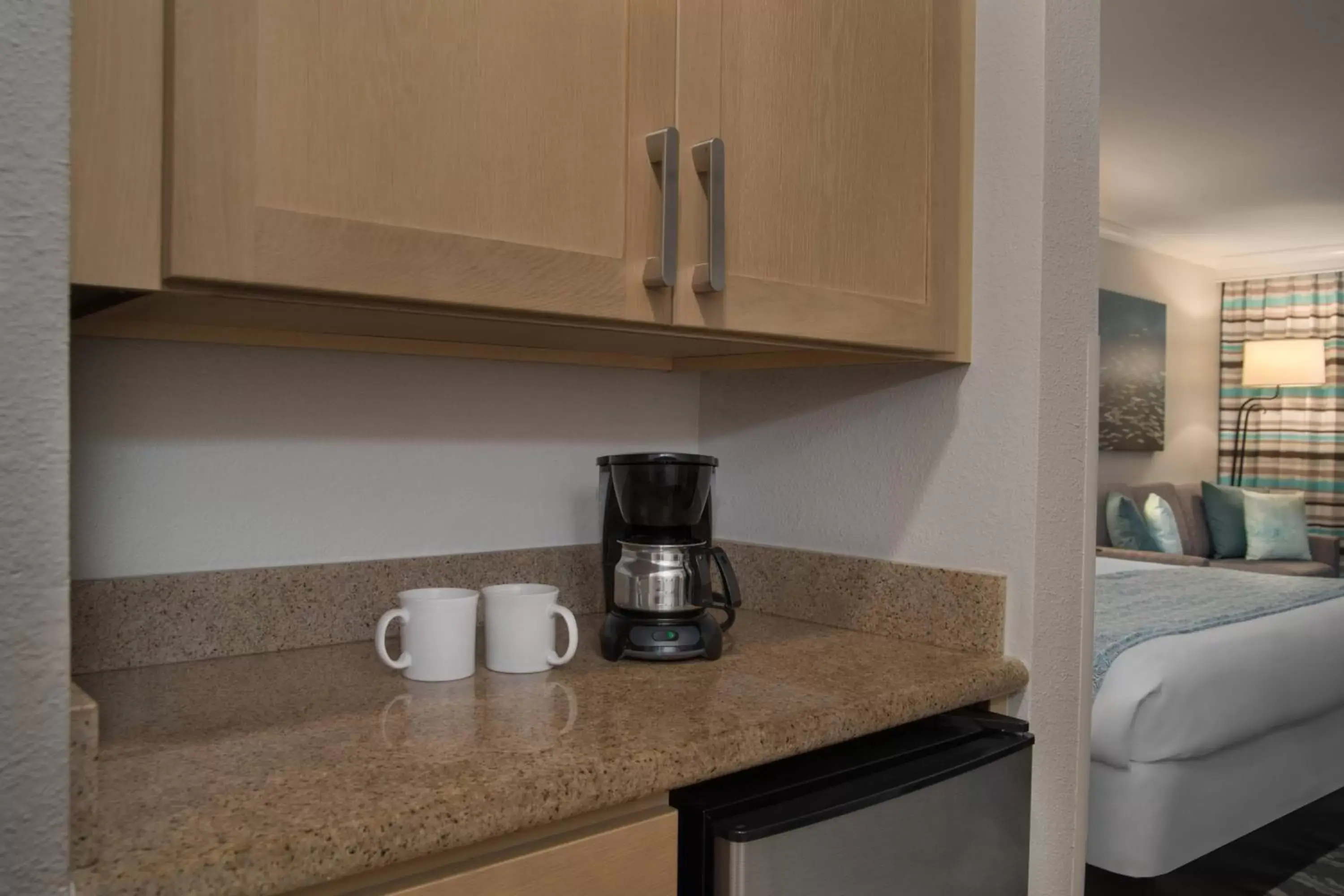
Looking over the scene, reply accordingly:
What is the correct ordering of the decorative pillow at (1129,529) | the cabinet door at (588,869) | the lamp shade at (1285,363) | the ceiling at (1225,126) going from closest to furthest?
the cabinet door at (588,869), the ceiling at (1225,126), the decorative pillow at (1129,529), the lamp shade at (1285,363)

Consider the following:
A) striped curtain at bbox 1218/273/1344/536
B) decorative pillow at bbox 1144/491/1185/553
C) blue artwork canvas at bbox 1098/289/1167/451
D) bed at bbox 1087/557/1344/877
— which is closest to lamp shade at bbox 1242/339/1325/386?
striped curtain at bbox 1218/273/1344/536

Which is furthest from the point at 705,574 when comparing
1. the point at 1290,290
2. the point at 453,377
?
the point at 1290,290

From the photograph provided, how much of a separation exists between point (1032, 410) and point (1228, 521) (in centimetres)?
524

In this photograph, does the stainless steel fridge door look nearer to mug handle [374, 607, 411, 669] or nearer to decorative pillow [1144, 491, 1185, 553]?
mug handle [374, 607, 411, 669]

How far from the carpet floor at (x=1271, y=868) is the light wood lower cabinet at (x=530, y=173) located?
1.68 meters

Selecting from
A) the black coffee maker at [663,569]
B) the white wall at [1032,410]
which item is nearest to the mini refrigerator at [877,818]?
the white wall at [1032,410]

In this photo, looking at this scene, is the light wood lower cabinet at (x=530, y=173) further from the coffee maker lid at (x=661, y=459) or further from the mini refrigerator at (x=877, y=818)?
the mini refrigerator at (x=877, y=818)

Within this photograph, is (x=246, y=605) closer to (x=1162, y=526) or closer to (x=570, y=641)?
(x=570, y=641)

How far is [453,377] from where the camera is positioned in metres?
1.48

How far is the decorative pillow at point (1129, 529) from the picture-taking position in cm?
524

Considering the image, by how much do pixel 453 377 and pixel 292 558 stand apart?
0.35 metres

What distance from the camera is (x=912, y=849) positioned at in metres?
1.13

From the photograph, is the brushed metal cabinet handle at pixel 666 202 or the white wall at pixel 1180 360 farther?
the white wall at pixel 1180 360

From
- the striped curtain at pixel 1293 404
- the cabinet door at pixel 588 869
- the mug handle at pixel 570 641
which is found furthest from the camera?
the striped curtain at pixel 1293 404
